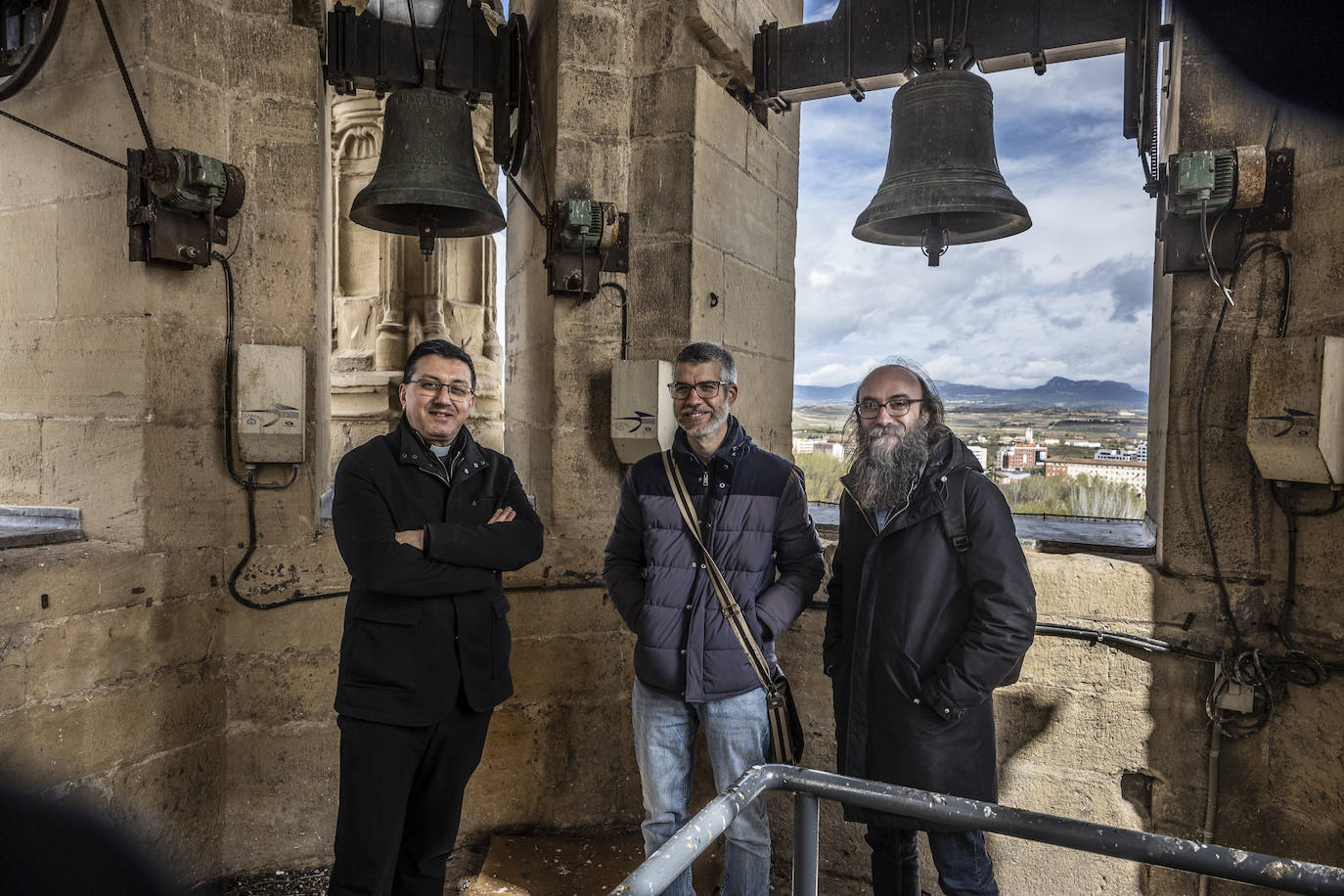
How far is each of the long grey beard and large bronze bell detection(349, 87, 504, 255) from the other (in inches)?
61.8

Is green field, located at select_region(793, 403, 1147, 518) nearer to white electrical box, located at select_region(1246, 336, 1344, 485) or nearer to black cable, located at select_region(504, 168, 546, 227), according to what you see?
white electrical box, located at select_region(1246, 336, 1344, 485)

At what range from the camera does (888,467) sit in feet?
6.75

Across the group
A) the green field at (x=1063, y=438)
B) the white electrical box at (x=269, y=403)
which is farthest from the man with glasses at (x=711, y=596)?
the white electrical box at (x=269, y=403)

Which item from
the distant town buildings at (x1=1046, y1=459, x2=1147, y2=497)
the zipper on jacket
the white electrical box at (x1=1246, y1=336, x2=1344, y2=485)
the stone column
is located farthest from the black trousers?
the stone column

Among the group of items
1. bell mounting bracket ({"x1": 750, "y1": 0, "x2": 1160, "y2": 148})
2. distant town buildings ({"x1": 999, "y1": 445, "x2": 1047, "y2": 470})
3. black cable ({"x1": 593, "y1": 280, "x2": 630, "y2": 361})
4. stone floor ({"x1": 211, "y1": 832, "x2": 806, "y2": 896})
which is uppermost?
bell mounting bracket ({"x1": 750, "y1": 0, "x2": 1160, "y2": 148})

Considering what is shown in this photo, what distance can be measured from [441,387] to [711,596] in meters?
0.89

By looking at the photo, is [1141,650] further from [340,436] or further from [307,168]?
[340,436]

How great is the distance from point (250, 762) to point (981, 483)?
2.67m

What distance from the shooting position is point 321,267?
10.2 feet

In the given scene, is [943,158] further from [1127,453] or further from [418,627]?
[418,627]

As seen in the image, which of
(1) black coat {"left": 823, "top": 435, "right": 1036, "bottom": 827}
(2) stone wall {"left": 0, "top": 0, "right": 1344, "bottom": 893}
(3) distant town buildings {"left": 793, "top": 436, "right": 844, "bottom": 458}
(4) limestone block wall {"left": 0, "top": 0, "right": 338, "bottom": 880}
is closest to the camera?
(1) black coat {"left": 823, "top": 435, "right": 1036, "bottom": 827}

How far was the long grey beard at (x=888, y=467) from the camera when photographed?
204 centimetres

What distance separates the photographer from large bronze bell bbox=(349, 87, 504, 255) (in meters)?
2.77

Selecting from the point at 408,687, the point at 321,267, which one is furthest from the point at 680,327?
the point at 408,687
